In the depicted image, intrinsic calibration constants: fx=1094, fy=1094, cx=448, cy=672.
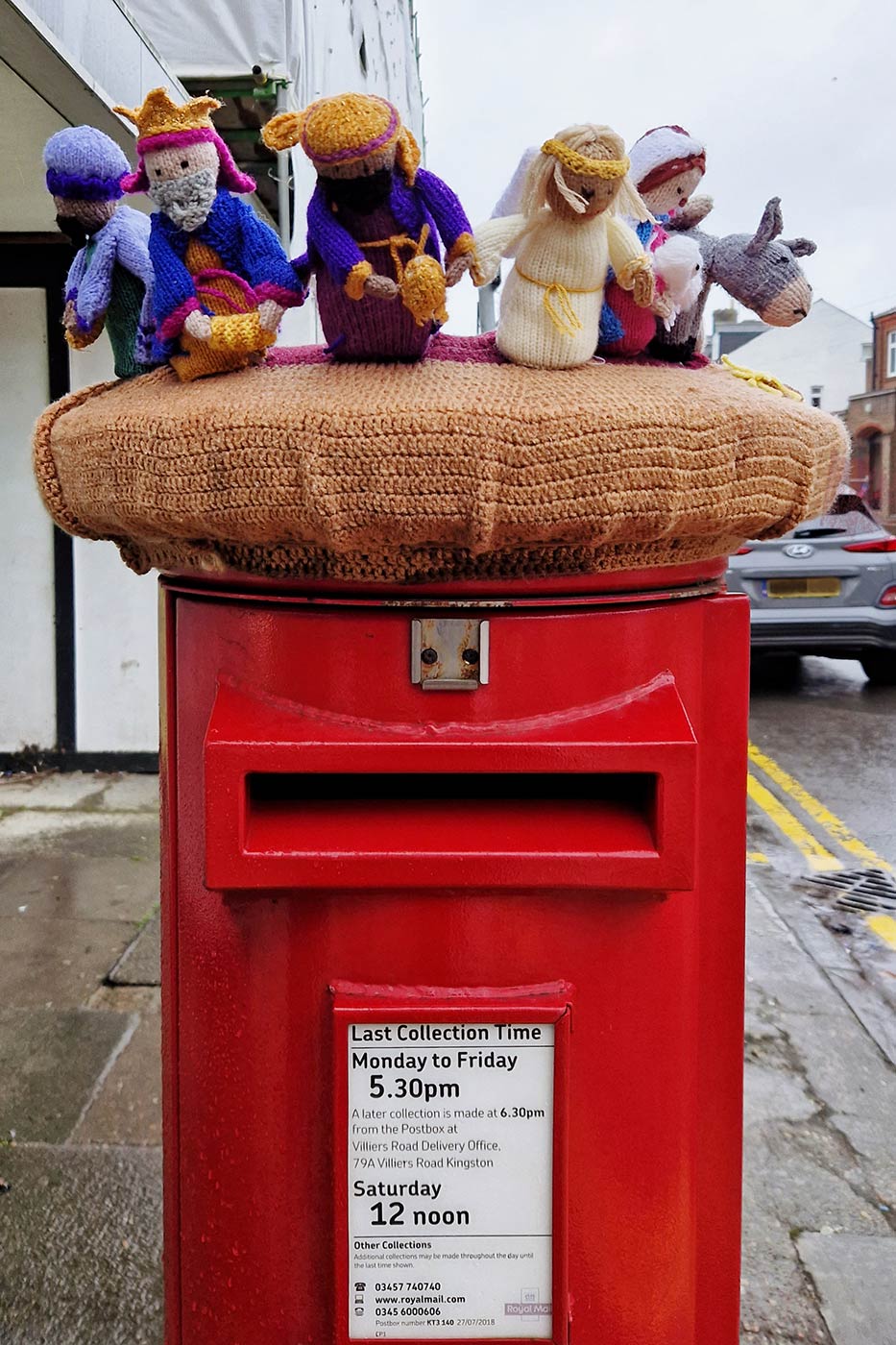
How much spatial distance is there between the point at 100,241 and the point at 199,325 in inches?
13.4

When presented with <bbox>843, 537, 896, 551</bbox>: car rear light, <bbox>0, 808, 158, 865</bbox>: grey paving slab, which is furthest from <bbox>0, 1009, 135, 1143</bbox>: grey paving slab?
<bbox>843, 537, 896, 551</bbox>: car rear light

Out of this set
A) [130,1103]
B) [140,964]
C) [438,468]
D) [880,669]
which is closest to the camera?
[438,468]

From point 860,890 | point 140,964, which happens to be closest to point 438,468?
point 140,964

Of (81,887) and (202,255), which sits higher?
(202,255)

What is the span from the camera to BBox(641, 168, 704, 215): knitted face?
1.33 metres

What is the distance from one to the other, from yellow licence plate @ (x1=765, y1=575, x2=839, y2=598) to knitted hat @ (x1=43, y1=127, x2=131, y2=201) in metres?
6.80

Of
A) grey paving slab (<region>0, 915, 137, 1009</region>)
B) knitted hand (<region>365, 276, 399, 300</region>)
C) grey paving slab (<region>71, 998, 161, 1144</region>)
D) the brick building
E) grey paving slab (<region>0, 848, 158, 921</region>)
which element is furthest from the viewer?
the brick building

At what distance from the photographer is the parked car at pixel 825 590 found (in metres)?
7.57

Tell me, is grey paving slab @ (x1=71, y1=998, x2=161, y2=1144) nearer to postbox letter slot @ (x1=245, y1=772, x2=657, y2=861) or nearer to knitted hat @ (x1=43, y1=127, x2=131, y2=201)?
postbox letter slot @ (x1=245, y1=772, x2=657, y2=861)

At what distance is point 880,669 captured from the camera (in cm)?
846

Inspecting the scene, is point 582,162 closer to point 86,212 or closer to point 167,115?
point 167,115

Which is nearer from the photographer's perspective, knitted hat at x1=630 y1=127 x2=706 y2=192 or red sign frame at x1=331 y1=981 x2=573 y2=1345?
red sign frame at x1=331 y1=981 x2=573 y2=1345

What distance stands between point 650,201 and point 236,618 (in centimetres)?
75

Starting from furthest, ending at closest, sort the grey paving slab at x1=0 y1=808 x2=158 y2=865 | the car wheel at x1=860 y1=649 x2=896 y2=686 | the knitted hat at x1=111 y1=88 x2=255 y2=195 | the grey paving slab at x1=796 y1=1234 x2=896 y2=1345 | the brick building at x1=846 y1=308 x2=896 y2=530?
the brick building at x1=846 y1=308 x2=896 y2=530 → the car wheel at x1=860 y1=649 x2=896 y2=686 → the grey paving slab at x1=0 y1=808 x2=158 y2=865 → the grey paving slab at x1=796 y1=1234 x2=896 y2=1345 → the knitted hat at x1=111 y1=88 x2=255 y2=195
